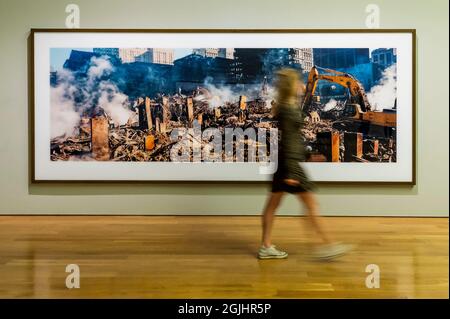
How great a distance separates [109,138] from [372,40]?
335cm

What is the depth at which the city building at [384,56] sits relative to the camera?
233 inches

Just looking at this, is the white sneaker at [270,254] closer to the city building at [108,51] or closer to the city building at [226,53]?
the city building at [226,53]

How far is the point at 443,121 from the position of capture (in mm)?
5969

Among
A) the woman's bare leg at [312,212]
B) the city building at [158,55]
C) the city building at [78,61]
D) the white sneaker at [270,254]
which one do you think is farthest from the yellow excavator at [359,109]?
the city building at [78,61]

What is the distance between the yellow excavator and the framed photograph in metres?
0.01

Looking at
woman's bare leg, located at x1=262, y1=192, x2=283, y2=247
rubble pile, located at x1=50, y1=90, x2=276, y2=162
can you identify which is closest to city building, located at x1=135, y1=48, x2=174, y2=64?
rubble pile, located at x1=50, y1=90, x2=276, y2=162

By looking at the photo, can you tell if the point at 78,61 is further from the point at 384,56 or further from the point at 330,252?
the point at 330,252

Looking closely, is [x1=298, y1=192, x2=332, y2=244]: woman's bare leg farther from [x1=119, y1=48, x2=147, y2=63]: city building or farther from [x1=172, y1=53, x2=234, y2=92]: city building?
[x1=119, y1=48, x2=147, y2=63]: city building

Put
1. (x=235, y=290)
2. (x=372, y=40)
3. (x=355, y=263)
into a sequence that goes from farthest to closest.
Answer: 1. (x=372, y=40)
2. (x=355, y=263)
3. (x=235, y=290)

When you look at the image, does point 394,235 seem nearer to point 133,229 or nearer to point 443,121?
point 443,121

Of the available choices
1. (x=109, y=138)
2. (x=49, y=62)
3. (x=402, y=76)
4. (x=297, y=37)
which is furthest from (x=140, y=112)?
(x=402, y=76)

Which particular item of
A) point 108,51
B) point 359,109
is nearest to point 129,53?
point 108,51

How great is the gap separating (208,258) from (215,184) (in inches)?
78.7

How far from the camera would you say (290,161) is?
3.96m
